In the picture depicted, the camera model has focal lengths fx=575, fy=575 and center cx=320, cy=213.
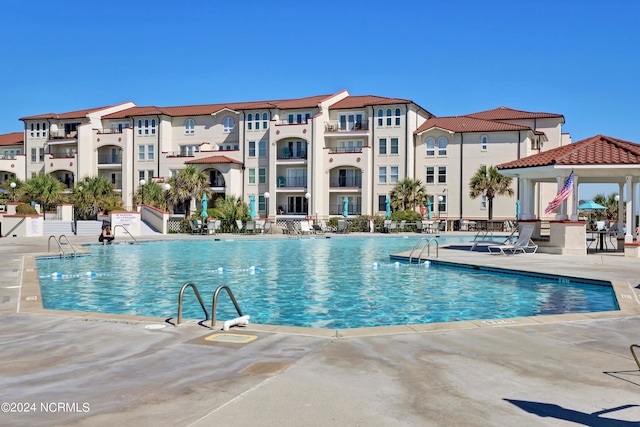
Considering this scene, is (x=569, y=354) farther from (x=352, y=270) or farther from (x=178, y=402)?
(x=352, y=270)

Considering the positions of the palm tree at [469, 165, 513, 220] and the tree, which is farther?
the tree

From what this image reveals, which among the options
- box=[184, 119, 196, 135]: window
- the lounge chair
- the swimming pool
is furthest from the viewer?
box=[184, 119, 196, 135]: window

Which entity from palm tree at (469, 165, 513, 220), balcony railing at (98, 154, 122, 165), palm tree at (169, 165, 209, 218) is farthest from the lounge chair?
balcony railing at (98, 154, 122, 165)

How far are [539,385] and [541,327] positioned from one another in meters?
3.08

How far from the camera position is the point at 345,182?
5409cm

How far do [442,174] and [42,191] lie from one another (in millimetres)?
35415

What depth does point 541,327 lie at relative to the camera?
8.32 meters

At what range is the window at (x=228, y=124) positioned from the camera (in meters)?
57.5

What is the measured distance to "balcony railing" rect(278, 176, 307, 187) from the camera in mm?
54500

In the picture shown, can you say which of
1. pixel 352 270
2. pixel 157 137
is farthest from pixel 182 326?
pixel 157 137

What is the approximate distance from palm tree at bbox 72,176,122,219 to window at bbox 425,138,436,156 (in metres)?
28.2

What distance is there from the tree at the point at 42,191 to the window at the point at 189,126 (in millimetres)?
13887

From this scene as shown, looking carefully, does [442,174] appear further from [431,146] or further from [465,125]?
[465,125]

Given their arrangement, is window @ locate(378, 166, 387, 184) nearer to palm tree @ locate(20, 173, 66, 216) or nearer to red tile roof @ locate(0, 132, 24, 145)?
palm tree @ locate(20, 173, 66, 216)
